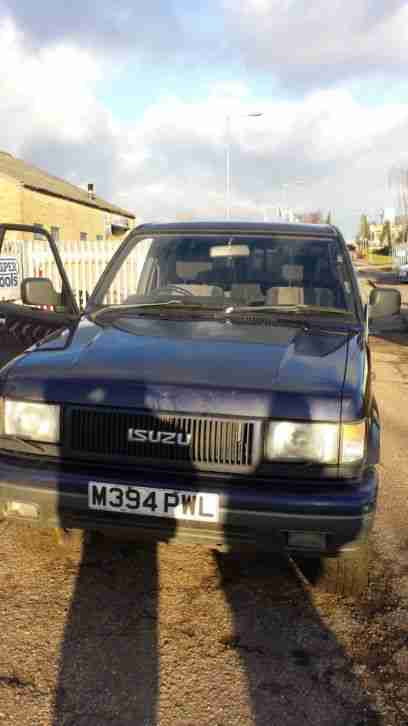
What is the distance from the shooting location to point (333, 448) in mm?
2695

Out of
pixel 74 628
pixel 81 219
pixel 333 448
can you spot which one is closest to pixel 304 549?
pixel 333 448

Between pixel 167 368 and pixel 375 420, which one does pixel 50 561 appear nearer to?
pixel 167 368

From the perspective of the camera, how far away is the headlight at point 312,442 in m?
2.69

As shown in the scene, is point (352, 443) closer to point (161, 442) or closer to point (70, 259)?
point (161, 442)

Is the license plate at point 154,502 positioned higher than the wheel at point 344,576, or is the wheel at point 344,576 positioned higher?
the license plate at point 154,502

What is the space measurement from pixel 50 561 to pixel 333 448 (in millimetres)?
1740

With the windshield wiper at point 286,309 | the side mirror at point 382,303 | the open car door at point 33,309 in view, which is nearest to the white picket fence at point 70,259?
the open car door at point 33,309

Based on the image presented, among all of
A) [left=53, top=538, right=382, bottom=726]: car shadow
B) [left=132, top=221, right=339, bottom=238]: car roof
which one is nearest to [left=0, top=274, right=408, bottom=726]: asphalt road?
[left=53, top=538, right=382, bottom=726]: car shadow

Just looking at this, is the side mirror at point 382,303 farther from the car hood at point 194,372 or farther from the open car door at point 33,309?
the open car door at point 33,309

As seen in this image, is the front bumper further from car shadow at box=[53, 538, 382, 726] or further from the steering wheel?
the steering wheel

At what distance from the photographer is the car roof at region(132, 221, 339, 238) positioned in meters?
4.41

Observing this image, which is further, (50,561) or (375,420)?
(50,561)

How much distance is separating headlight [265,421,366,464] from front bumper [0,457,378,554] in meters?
0.11

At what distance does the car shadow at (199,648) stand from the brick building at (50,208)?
865 inches
